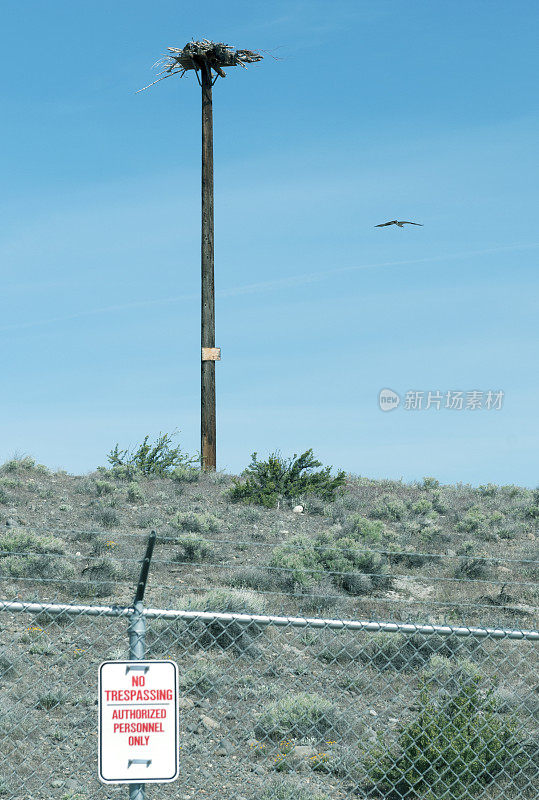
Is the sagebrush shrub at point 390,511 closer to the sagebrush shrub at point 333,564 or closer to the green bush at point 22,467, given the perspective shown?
the sagebrush shrub at point 333,564

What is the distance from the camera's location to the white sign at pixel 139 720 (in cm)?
442

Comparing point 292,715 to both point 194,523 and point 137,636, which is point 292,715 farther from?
point 194,523

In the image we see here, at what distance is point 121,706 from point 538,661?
288 inches

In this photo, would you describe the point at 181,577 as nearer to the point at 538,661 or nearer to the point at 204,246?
the point at 538,661

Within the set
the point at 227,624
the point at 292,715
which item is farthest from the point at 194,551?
the point at 292,715

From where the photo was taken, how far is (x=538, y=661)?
34.1ft

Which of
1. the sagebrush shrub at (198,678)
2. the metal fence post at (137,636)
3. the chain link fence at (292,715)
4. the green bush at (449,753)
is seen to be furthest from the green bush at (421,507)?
the metal fence post at (137,636)

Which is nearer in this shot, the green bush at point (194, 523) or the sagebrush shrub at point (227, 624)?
the sagebrush shrub at point (227, 624)

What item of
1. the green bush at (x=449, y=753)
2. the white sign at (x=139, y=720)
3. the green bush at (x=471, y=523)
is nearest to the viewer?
the white sign at (x=139, y=720)

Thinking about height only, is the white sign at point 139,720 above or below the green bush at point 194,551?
above

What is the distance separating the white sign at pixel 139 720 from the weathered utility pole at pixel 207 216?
17822 mm

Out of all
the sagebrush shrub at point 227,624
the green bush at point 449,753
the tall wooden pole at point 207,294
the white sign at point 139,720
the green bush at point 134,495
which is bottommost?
the green bush at point 449,753

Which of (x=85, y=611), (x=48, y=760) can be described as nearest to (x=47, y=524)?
(x=48, y=760)

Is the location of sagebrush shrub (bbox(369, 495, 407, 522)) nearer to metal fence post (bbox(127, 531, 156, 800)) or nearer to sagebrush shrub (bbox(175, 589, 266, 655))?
sagebrush shrub (bbox(175, 589, 266, 655))
